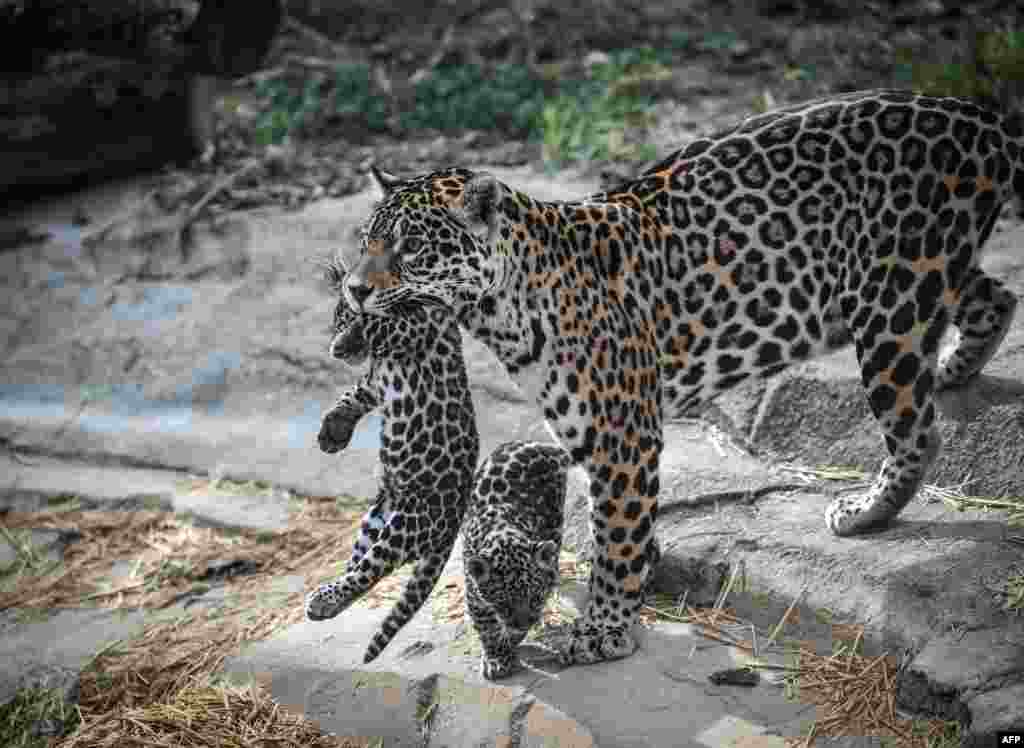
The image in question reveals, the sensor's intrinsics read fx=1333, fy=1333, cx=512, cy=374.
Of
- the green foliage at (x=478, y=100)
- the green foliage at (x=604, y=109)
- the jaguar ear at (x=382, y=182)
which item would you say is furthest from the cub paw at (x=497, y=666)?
the green foliage at (x=478, y=100)

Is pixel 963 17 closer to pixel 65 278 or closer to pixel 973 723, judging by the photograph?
pixel 65 278

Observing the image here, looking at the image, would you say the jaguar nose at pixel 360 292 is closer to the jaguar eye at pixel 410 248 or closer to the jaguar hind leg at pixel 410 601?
the jaguar eye at pixel 410 248

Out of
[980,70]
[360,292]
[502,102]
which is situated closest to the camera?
[360,292]

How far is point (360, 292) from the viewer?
182 inches

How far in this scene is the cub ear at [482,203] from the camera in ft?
15.4

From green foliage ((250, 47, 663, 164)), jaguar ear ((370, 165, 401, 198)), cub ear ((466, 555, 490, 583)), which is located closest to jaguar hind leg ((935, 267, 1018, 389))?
cub ear ((466, 555, 490, 583))

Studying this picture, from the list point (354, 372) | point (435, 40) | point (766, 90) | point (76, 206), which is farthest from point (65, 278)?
point (766, 90)

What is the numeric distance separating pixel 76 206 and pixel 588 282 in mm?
6850

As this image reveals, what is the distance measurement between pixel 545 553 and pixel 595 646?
0.43 metres

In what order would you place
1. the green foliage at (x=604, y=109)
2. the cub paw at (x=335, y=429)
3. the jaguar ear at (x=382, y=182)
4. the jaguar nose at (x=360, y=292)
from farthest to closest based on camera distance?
the green foliage at (x=604, y=109) → the cub paw at (x=335, y=429) → the jaguar ear at (x=382, y=182) → the jaguar nose at (x=360, y=292)

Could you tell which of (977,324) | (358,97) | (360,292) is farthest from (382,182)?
(358,97)

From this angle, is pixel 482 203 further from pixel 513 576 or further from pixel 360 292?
pixel 513 576

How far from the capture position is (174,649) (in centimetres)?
616

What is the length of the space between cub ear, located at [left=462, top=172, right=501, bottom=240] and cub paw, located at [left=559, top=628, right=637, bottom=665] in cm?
164
